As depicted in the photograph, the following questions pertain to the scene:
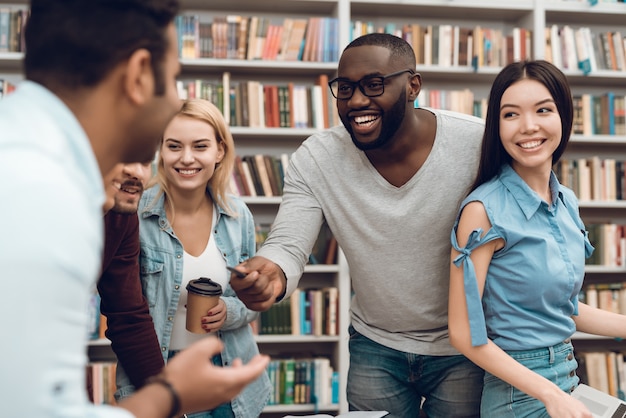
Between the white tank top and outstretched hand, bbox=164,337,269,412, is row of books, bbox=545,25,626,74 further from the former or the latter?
outstretched hand, bbox=164,337,269,412

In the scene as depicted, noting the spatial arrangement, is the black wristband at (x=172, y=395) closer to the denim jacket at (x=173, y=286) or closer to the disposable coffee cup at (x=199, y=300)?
the disposable coffee cup at (x=199, y=300)

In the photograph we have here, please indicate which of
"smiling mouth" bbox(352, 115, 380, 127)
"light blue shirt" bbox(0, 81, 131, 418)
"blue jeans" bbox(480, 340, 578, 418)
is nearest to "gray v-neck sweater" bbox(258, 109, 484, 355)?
"smiling mouth" bbox(352, 115, 380, 127)

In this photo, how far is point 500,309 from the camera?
4.63ft

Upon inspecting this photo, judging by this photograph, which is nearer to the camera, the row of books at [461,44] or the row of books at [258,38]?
the row of books at [258,38]

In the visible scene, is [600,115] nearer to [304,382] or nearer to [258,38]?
[258,38]

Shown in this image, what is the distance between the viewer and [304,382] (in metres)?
3.49

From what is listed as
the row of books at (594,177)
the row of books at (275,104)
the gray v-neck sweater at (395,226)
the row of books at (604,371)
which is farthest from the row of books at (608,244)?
the gray v-neck sweater at (395,226)

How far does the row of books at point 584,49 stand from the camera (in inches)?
146

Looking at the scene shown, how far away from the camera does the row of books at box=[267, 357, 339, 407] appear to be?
3471mm

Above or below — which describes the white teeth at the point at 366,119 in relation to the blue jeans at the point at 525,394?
above

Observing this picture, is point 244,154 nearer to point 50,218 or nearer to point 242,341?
point 242,341

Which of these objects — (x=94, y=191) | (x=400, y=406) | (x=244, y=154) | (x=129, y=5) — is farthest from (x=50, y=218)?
(x=244, y=154)

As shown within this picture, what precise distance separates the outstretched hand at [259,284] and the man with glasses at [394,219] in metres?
0.12

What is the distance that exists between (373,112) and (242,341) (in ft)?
2.70
